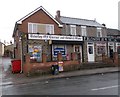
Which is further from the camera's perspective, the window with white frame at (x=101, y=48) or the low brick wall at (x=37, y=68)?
the window with white frame at (x=101, y=48)

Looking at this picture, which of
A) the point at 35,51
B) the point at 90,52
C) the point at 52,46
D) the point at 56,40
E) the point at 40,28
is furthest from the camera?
the point at 90,52

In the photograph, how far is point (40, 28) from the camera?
29.7 m

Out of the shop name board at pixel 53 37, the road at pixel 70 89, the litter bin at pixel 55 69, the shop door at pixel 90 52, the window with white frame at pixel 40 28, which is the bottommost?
the road at pixel 70 89

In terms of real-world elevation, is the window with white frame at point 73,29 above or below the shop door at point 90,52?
above

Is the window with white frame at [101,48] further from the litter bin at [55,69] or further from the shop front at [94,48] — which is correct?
the litter bin at [55,69]

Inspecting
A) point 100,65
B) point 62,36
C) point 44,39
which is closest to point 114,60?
point 100,65

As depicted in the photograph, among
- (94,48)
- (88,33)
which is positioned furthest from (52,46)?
(88,33)

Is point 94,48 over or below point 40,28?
below

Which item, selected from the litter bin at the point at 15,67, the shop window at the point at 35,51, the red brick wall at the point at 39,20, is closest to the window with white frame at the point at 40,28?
the red brick wall at the point at 39,20

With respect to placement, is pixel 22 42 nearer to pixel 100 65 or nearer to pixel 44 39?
pixel 44 39

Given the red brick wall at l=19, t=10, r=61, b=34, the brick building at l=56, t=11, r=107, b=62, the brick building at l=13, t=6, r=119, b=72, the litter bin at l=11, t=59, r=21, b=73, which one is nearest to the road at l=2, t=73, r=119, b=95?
the brick building at l=13, t=6, r=119, b=72

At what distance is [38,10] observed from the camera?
30188mm

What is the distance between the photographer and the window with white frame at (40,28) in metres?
29.2

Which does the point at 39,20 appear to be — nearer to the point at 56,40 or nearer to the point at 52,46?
the point at 56,40
